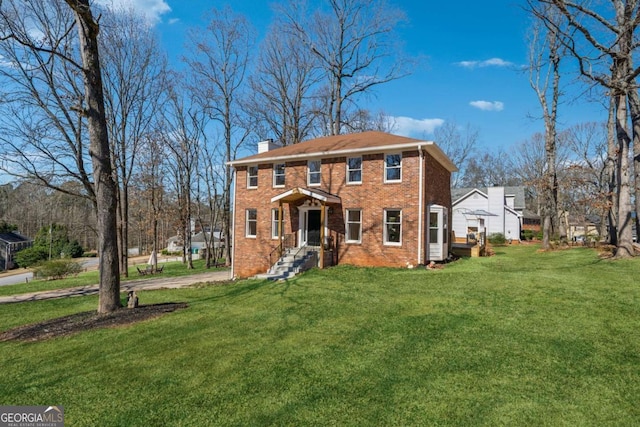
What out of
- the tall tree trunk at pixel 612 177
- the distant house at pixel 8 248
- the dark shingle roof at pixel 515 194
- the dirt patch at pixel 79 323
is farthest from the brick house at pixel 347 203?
the distant house at pixel 8 248

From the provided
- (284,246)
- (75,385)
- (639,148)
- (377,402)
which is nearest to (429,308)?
(377,402)

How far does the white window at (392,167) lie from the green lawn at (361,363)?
6534 millimetres

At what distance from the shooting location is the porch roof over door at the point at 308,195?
44.8 ft

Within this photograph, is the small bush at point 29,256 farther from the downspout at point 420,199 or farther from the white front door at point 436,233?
the white front door at point 436,233

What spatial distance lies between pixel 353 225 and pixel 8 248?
39899mm

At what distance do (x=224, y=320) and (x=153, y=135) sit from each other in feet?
70.8

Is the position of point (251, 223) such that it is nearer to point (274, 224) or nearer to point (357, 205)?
point (274, 224)

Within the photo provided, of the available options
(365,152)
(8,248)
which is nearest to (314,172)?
(365,152)

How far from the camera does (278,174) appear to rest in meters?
16.4

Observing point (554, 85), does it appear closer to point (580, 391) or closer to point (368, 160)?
point (368, 160)

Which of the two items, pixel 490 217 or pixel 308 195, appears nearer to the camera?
pixel 308 195

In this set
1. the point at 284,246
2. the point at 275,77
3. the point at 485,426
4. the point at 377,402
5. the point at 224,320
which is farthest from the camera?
the point at 275,77

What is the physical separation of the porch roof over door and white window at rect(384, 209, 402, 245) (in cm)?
218

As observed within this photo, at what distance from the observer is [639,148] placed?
494 inches
